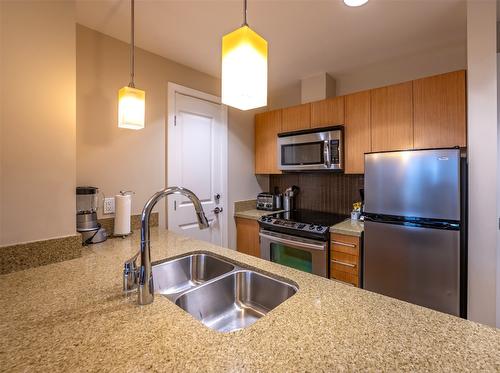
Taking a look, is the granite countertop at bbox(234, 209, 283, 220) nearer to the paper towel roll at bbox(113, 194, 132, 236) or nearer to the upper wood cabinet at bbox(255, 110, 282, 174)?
the upper wood cabinet at bbox(255, 110, 282, 174)

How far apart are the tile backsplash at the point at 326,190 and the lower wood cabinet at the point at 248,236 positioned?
2.33 feet

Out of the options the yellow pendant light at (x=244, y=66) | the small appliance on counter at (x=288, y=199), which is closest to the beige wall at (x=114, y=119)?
the yellow pendant light at (x=244, y=66)

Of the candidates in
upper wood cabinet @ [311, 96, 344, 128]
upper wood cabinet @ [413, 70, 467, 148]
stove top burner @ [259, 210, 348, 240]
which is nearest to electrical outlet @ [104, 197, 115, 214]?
stove top burner @ [259, 210, 348, 240]

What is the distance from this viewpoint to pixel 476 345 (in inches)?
24.1

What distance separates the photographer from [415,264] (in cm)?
167

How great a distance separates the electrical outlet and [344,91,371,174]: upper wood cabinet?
2.06 meters

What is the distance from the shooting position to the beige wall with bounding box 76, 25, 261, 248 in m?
1.74

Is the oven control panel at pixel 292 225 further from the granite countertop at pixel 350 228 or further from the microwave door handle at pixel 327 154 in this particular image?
Result: the microwave door handle at pixel 327 154

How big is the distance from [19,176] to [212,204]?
1628 mm

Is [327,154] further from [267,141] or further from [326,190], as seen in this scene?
[267,141]

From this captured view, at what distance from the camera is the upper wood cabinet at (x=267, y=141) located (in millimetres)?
2898

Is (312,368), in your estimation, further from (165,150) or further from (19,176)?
(165,150)

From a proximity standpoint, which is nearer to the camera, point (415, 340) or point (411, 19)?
point (415, 340)

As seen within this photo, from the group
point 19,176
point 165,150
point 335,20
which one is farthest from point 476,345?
point 165,150
